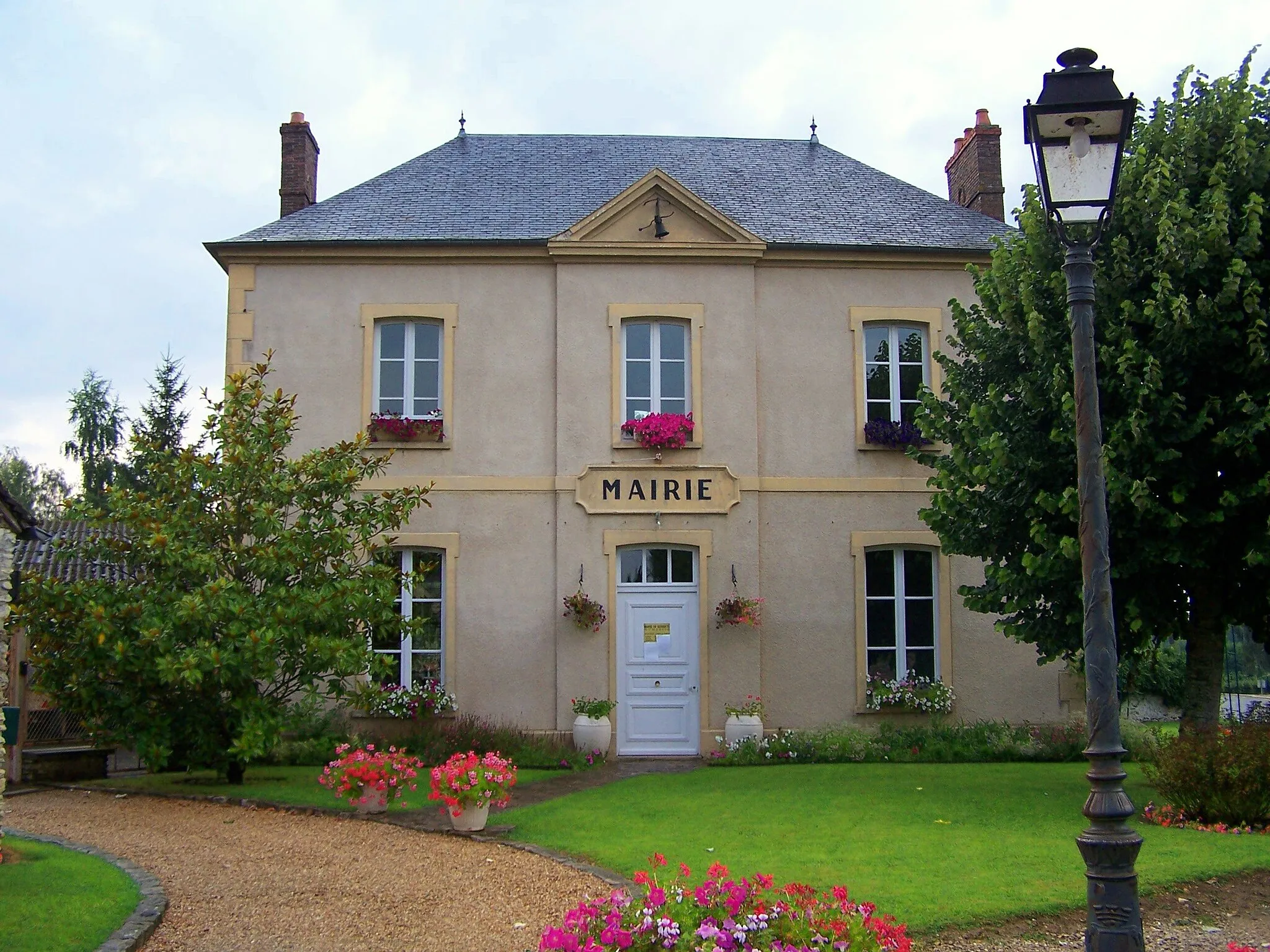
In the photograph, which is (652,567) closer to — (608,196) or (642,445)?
(642,445)

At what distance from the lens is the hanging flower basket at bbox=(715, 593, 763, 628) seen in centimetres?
1450

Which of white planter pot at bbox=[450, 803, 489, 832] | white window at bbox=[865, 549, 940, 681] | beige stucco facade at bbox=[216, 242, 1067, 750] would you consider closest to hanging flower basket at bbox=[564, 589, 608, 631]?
beige stucco facade at bbox=[216, 242, 1067, 750]

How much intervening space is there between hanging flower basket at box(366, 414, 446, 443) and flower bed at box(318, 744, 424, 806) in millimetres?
5445

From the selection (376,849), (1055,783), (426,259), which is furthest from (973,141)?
(376,849)

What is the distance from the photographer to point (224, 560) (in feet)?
39.0

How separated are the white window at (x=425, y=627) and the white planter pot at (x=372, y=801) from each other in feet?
13.9

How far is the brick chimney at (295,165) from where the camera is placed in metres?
16.5

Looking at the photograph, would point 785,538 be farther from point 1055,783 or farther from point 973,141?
point 973,141

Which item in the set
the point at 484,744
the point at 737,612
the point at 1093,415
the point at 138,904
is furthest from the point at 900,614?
the point at 138,904

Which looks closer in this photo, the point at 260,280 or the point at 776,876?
the point at 776,876

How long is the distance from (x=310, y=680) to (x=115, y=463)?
2523 centimetres

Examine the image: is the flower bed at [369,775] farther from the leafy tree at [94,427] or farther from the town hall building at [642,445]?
the leafy tree at [94,427]

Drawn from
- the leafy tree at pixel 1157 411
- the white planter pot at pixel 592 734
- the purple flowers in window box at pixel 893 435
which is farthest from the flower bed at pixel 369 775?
the purple flowers in window box at pixel 893 435

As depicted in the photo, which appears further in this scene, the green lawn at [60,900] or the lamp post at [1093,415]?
the green lawn at [60,900]
